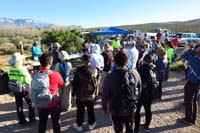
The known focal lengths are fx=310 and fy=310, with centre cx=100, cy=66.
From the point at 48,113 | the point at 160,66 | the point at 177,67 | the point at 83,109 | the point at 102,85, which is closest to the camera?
the point at 102,85

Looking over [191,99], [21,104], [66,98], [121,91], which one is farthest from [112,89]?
[66,98]

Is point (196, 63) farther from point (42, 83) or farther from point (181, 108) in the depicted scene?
point (42, 83)

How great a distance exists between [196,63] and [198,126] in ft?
5.00

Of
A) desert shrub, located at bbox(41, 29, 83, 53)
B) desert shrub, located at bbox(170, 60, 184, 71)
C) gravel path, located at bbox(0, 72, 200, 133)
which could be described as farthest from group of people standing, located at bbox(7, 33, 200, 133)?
desert shrub, located at bbox(41, 29, 83, 53)

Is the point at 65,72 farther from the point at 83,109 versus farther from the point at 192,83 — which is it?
the point at 192,83

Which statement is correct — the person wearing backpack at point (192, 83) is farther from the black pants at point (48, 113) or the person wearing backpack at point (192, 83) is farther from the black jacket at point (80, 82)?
the black pants at point (48, 113)

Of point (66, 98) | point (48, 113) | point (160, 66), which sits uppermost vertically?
point (160, 66)

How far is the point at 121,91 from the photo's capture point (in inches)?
190

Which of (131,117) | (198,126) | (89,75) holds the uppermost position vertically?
(89,75)

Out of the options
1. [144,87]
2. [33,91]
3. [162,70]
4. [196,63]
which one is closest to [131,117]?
[144,87]

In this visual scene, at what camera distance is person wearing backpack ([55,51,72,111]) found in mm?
7652

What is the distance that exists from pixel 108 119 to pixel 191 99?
81.9 inches

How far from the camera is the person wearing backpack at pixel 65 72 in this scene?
A: 7.65 meters

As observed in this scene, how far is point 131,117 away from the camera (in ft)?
16.5
